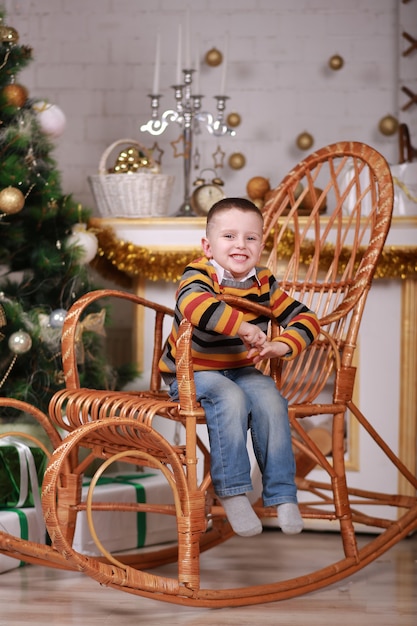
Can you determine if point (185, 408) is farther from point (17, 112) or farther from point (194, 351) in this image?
point (17, 112)

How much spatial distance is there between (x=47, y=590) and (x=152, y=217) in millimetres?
1233

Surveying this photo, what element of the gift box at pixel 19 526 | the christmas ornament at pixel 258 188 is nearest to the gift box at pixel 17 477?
the gift box at pixel 19 526

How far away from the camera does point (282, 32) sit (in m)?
3.71

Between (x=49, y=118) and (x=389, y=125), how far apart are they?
1.43 m

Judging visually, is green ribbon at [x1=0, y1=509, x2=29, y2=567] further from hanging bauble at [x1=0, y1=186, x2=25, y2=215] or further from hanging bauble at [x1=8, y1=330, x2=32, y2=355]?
hanging bauble at [x1=0, y1=186, x2=25, y2=215]

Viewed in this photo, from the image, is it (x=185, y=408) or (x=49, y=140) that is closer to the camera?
(x=185, y=408)

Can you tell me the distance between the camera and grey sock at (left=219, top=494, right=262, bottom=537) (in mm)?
1885

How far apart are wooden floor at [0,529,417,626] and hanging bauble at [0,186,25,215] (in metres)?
0.95

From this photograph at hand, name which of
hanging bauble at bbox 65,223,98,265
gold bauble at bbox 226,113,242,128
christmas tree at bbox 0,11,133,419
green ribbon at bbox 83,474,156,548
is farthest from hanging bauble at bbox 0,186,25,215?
gold bauble at bbox 226,113,242,128

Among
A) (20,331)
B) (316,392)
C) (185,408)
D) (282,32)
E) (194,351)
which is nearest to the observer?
(185,408)

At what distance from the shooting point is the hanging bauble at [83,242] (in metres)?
2.74

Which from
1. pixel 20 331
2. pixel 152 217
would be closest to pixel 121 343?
pixel 152 217

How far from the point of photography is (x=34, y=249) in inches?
107

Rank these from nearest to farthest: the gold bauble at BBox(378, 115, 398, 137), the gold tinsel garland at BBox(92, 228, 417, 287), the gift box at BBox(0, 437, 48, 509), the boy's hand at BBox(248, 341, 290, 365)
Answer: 1. the boy's hand at BBox(248, 341, 290, 365)
2. the gift box at BBox(0, 437, 48, 509)
3. the gold tinsel garland at BBox(92, 228, 417, 287)
4. the gold bauble at BBox(378, 115, 398, 137)
